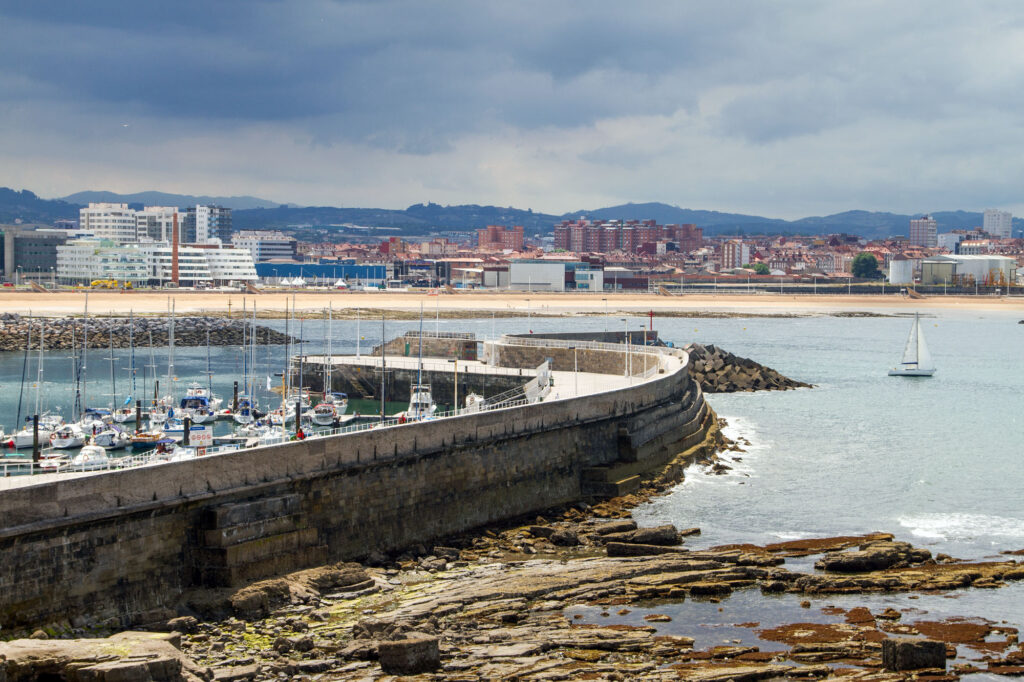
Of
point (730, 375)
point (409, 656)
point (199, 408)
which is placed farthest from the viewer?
point (730, 375)

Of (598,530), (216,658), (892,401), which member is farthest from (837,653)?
(892,401)

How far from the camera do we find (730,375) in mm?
69312

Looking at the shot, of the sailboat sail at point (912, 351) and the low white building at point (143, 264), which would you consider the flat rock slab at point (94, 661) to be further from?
the low white building at point (143, 264)

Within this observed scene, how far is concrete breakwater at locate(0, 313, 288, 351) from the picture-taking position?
8562cm

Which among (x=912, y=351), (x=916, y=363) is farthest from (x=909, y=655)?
(x=912, y=351)

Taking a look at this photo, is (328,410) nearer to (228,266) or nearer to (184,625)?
(184,625)

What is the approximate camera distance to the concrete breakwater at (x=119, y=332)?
281 ft

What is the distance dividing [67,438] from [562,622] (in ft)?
86.6

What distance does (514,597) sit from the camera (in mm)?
24094

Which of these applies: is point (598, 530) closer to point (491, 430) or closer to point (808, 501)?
point (491, 430)

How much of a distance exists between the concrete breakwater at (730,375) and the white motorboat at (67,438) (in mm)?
35305

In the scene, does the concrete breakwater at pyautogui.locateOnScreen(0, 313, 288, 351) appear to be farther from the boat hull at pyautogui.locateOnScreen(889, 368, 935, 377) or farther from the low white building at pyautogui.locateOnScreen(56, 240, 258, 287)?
the low white building at pyautogui.locateOnScreen(56, 240, 258, 287)

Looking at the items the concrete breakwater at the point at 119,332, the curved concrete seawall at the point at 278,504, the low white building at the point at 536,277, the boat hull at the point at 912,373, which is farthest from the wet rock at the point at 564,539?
the low white building at the point at 536,277

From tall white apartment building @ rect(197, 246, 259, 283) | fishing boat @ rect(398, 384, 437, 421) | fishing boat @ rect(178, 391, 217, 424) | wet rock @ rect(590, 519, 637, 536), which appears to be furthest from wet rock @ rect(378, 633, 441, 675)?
tall white apartment building @ rect(197, 246, 259, 283)
